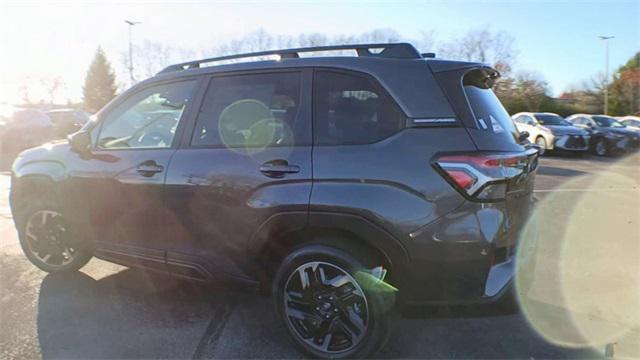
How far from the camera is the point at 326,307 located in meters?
3.22

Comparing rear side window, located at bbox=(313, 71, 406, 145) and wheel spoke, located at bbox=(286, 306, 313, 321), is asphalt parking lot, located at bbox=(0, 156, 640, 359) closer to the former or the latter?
wheel spoke, located at bbox=(286, 306, 313, 321)

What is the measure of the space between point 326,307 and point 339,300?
11 centimetres

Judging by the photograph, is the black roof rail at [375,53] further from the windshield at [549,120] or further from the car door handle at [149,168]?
the windshield at [549,120]

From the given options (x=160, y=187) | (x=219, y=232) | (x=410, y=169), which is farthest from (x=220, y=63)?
(x=410, y=169)

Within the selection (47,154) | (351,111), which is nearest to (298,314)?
(351,111)

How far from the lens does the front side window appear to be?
3.84 m

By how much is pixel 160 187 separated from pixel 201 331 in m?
1.06

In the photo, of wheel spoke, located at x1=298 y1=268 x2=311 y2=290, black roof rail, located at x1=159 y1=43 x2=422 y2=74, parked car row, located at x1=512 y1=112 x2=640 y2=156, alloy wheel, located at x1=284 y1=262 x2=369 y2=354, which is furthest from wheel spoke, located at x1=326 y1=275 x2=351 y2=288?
parked car row, located at x1=512 y1=112 x2=640 y2=156

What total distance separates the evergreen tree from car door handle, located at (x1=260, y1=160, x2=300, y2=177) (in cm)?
6023

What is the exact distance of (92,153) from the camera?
13.8 feet

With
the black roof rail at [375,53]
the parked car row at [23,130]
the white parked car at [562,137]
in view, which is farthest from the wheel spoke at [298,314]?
the white parked car at [562,137]

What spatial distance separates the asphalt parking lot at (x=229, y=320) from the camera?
3.37 meters

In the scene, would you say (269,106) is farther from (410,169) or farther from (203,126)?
(410,169)

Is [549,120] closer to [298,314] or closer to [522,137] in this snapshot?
[522,137]
